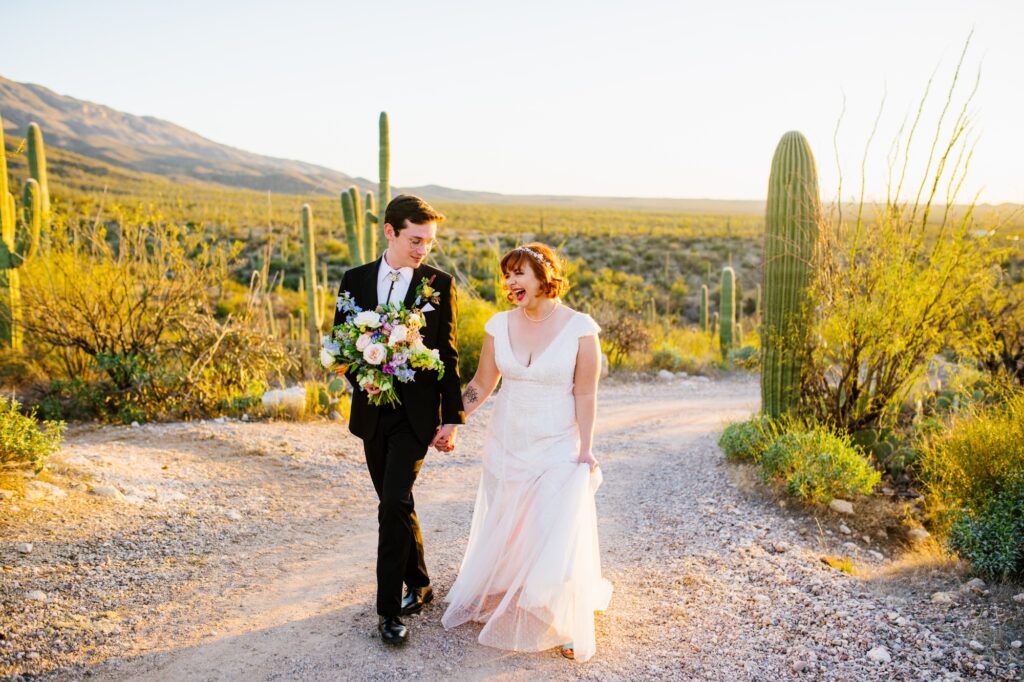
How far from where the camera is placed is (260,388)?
9406mm

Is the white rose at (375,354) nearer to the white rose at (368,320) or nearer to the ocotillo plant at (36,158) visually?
the white rose at (368,320)

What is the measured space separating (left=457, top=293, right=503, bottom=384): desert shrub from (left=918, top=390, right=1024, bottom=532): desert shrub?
662 cm

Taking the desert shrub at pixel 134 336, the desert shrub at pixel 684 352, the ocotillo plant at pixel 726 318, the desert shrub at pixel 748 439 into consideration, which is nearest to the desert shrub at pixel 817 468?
the desert shrub at pixel 748 439

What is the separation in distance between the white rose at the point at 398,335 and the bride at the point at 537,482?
620 mm

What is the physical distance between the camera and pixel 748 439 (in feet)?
24.1

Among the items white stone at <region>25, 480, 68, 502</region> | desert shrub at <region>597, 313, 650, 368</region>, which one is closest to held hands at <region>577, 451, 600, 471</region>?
white stone at <region>25, 480, 68, 502</region>

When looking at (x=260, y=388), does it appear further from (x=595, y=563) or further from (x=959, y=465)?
(x=959, y=465)

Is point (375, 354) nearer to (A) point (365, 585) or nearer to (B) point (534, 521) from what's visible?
(B) point (534, 521)

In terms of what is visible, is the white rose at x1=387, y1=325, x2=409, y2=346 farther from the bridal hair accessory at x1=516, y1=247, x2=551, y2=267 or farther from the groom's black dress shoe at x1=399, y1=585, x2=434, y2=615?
the groom's black dress shoe at x1=399, y1=585, x2=434, y2=615

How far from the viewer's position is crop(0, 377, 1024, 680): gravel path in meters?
3.67

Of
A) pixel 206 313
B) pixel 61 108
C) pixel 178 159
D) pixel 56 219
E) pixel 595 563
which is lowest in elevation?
pixel 595 563

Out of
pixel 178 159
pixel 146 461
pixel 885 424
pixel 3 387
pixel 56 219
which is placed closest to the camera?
pixel 146 461

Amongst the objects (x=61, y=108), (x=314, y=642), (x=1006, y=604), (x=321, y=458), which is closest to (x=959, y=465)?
(x=1006, y=604)

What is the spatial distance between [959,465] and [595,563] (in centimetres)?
345
